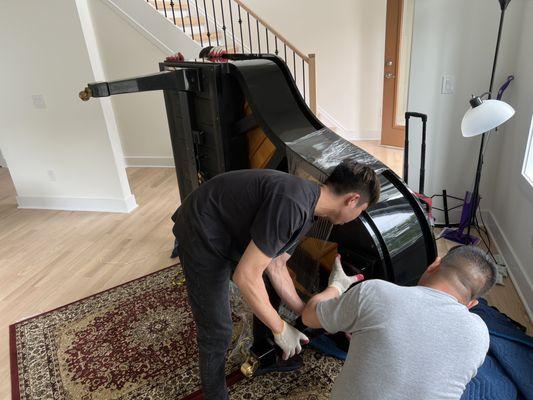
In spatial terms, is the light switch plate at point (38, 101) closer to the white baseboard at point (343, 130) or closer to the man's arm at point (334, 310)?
the man's arm at point (334, 310)

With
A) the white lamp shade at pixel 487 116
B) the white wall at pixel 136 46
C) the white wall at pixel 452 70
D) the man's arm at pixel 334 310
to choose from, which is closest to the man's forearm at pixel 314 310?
the man's arm at pixel 334 310

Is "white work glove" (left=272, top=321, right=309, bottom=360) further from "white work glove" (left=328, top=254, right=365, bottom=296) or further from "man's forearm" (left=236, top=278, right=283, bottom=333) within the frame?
"white work glove" (left=328, top=254, right=365, bottom=296)

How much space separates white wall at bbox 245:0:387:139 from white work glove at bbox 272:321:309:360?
452 centimetres

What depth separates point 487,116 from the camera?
1831 millimetres

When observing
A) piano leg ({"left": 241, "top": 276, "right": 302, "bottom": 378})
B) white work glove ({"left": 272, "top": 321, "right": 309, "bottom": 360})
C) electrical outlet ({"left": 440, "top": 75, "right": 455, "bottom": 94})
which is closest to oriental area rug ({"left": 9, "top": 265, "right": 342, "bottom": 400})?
piano leg ({"left": 241, "top": 276, "right": 302, "bottom": 378})

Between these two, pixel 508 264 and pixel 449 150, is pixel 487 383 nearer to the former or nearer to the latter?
pixel 508 264

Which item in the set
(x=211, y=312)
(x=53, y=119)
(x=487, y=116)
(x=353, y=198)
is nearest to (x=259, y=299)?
(x=211, y=312)

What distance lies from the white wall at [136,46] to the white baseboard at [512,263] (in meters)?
3.26

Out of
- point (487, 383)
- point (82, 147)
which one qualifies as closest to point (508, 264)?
point (487, 383)

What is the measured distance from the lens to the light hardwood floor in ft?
7.62

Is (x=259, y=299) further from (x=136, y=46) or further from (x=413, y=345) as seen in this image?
(x=136, y=46)

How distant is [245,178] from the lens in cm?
119

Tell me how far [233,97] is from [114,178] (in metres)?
2.08

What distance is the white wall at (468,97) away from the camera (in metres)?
2.26
